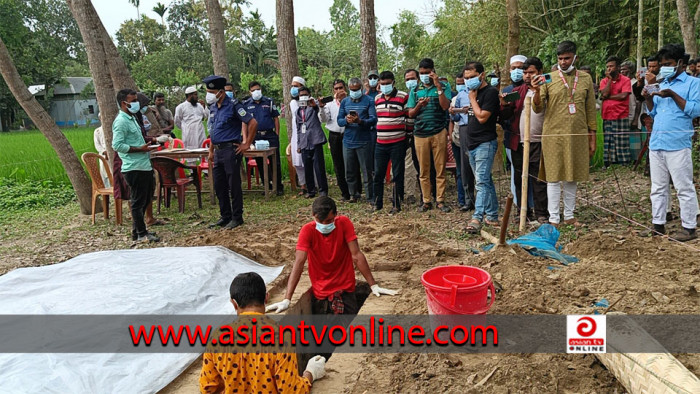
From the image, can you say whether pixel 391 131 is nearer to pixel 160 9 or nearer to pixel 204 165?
pixel 204 165

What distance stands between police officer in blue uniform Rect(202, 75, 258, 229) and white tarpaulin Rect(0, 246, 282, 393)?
1.71 meters

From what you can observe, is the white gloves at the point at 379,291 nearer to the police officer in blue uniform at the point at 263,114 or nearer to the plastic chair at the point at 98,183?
the plastic chair at the point at 98,183

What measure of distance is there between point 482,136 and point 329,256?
2532 mm

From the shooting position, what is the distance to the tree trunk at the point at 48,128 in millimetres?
7789

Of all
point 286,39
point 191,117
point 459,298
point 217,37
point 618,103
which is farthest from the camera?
point 217,37

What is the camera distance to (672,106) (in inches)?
183

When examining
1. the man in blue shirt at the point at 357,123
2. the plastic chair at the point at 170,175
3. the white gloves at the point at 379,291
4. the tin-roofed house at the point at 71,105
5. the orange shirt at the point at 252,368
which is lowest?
the white gloves at the point at 379,291

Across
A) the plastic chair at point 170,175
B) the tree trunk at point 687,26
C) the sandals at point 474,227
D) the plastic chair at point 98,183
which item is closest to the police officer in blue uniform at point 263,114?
the plastic chair at point 170,175

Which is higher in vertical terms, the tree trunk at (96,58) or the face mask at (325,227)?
the tree trunk at (96,58)

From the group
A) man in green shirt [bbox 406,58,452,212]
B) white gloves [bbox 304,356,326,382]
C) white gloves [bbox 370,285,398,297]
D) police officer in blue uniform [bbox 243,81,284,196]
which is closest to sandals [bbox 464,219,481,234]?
man in green shirt [bbox 406,58,452,212]

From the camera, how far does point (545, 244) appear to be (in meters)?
4.44

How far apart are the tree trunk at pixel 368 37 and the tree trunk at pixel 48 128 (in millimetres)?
4920

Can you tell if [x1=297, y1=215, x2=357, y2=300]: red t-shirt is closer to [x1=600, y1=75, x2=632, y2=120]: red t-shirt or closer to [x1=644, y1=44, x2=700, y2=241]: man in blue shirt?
[x1=644, y1=44, x2=700, y2=241]: man in blue shirt

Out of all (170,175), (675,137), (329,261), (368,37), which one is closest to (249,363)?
(329,261)
